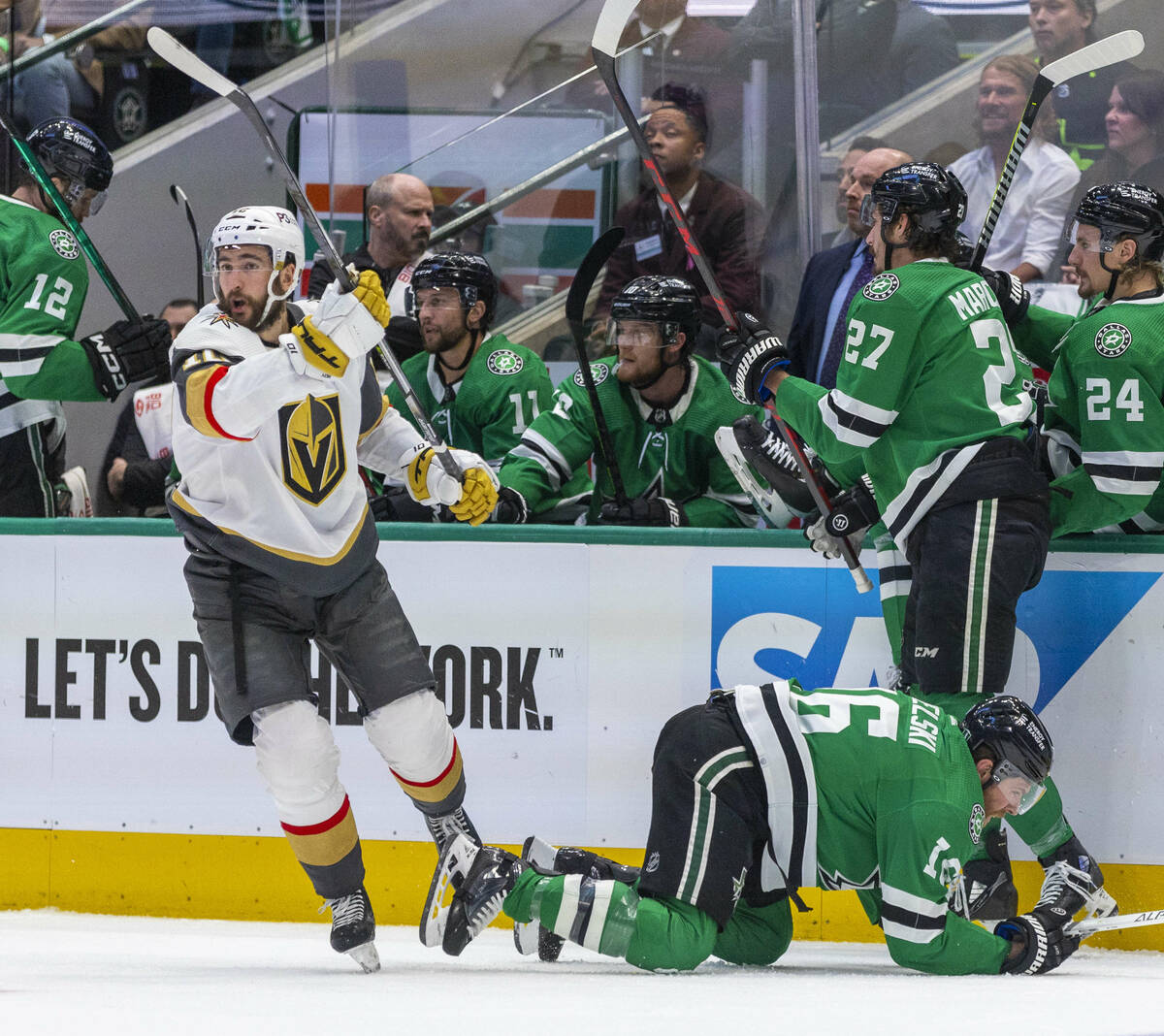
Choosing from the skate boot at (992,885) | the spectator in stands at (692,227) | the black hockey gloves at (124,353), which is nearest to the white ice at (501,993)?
the skate boot at (992,885)

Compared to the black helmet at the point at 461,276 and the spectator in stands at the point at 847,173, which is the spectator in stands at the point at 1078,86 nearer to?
the spectator in stands at the point at 847,173

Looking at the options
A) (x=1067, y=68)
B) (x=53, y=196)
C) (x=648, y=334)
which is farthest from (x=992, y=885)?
(x=53, y=196)

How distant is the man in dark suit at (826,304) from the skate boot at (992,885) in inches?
47.3

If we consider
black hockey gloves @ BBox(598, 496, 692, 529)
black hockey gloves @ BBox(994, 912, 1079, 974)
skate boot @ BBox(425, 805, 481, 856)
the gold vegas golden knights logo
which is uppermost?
the gold vegas golden knights logo

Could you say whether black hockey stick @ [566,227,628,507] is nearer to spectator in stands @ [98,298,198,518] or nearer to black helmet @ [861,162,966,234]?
black helmet @ [861,162,966,234]

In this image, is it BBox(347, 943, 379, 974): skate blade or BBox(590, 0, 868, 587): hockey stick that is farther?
BBox(590, 0, 868, 587): hockey stick

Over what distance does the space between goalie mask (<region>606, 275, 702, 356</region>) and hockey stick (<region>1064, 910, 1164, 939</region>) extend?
5.28ft

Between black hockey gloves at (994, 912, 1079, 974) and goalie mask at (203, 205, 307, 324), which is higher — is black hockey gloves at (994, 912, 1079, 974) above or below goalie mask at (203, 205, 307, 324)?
below

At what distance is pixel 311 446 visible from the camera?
2.97 m

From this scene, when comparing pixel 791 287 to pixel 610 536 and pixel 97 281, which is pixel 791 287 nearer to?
pixel 610 536

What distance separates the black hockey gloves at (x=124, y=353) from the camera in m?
3.75

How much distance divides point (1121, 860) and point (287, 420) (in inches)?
77.7

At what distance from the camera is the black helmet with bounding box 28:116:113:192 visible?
152 inches

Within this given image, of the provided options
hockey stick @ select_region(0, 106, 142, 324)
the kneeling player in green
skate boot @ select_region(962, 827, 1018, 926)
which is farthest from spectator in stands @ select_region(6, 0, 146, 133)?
skate boot @ select_region(962, 827, 1018, 926)
